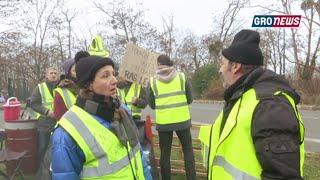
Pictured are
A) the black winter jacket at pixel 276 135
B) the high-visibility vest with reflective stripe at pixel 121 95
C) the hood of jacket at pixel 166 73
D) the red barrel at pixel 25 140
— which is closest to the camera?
the black winter jacket at pixel 276 135

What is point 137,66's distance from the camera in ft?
24.1

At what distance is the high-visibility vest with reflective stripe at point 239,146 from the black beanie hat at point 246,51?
0.20 meters

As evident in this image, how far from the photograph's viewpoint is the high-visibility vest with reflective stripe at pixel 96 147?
127 inches

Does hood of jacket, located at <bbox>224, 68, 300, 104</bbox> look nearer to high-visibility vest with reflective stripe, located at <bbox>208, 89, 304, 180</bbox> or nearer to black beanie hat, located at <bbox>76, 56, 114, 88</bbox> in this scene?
high-visibility vest with reflective stripe, located at <bbox>208, 89, 304, 180</bbox>

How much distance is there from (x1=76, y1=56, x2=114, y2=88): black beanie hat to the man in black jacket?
82cm

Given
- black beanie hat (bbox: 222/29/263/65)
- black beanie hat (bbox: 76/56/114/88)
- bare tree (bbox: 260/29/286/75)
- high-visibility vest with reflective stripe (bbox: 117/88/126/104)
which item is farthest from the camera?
bare tree (bbox: 260/29/286/75)

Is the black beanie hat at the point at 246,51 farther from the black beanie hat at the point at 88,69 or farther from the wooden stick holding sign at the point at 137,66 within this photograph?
the wooden stick holding sign at the point at 137,66

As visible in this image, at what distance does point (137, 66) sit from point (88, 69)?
13.0 ft

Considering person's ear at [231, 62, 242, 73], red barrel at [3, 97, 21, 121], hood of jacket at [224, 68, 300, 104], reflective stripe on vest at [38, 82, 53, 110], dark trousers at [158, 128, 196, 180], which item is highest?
person's ear at [231, 62, 242, 73]

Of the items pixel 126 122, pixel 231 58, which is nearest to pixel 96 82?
pixel 126 122

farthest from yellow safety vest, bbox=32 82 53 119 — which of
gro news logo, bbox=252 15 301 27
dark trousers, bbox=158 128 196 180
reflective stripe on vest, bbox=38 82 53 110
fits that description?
gro news logo, bbox=252 15 301 27

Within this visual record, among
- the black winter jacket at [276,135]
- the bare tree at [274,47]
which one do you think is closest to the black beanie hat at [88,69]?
the black winter jacket at [276,135]

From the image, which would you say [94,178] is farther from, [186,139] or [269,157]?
[186,139]

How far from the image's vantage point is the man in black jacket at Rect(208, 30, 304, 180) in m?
2.54
